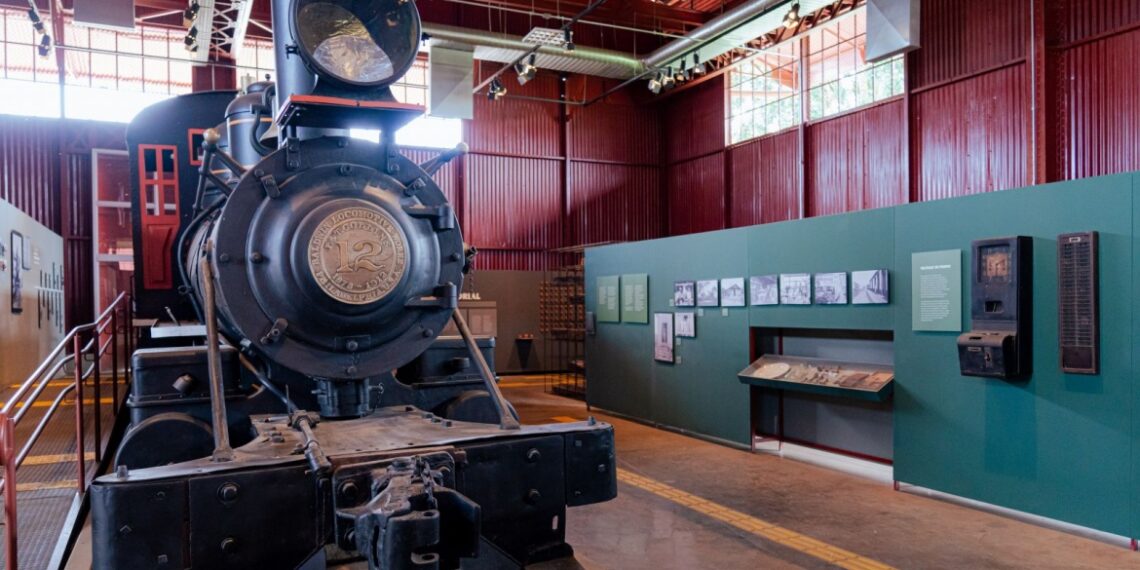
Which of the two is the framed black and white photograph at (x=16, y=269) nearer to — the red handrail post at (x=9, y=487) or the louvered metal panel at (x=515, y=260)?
the louvered metal panel at (x=515, y=260)

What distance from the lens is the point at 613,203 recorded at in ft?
58.5

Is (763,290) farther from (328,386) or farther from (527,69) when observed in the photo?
(527,69)

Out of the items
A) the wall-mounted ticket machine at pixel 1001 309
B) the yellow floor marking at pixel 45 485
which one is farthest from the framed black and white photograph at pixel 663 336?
the yellow floor marking at pixel 45 485

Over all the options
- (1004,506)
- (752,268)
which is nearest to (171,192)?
(752,268)

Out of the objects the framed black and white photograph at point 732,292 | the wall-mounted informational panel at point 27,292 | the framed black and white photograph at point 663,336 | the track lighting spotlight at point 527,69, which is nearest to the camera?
the framed black and white photograph at point 732,292

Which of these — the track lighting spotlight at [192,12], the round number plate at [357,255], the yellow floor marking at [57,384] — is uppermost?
the track lighting spotlight at [192,12]

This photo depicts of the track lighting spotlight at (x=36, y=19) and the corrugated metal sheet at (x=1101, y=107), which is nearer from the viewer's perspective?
the corrugated metal sheet at (x=1101, y=107)

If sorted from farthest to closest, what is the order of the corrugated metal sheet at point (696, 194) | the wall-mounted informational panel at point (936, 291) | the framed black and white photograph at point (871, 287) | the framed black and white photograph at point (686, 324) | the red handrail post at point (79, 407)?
the corrugated metal sheet at point (696, 194), the framed black and white photograph at point (686, 324), the framed black and white photograph at point (871, 287), the wall-mounted informational panel at point (936, 291), the red handrail post at point (79, 407)

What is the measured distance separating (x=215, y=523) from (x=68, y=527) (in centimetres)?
241

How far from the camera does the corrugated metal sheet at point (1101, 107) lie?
961 centimetres

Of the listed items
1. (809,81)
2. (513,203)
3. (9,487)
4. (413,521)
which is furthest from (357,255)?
(513,203)

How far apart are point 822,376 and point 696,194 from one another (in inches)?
431

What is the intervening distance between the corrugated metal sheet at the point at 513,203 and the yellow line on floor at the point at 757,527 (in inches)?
417

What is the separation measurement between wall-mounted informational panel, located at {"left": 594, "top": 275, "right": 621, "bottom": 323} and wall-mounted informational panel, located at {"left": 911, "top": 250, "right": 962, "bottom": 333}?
435 cm
